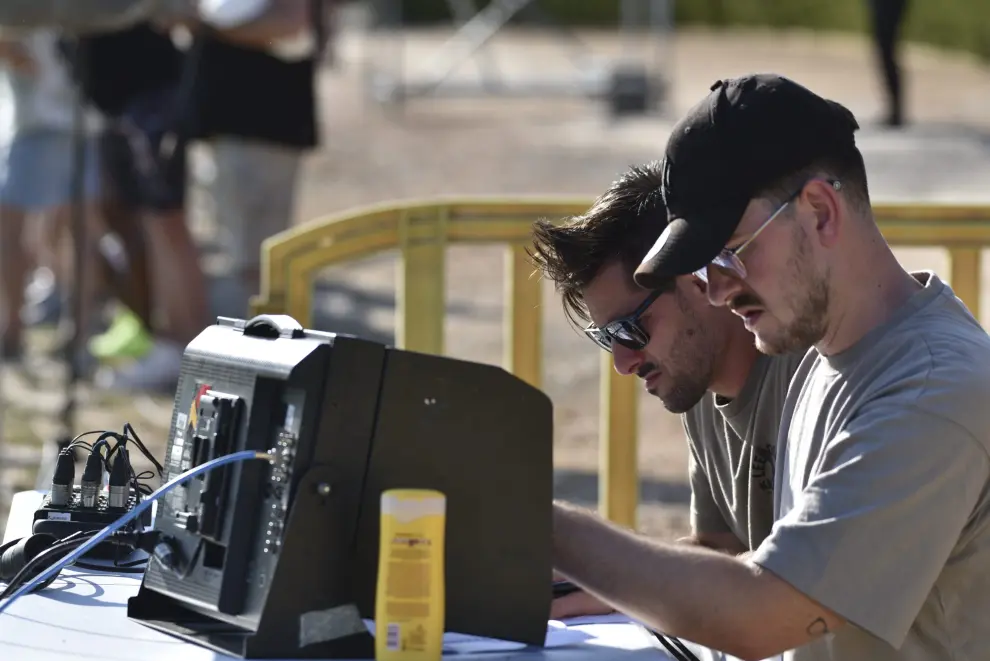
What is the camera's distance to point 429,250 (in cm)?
422

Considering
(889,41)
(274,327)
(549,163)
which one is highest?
(889,41)

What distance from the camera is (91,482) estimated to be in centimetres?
265

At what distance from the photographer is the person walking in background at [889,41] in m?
11.6

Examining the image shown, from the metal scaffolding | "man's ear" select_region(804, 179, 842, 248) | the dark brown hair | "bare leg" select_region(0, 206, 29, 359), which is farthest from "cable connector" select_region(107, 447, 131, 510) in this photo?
the metal scaffolding

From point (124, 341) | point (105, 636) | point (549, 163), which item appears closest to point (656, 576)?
point (105, 636)

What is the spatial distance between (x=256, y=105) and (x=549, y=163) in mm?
6965

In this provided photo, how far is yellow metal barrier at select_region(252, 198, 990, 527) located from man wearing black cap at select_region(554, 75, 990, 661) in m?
1.92

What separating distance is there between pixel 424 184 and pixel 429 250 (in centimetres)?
882

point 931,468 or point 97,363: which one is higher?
point 931,468

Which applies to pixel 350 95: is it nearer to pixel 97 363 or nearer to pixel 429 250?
pixel 97 363

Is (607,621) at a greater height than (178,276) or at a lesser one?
lesser

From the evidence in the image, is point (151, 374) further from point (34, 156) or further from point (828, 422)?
point (828, 422)

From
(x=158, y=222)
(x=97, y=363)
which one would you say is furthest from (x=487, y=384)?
(x=97, y=363)

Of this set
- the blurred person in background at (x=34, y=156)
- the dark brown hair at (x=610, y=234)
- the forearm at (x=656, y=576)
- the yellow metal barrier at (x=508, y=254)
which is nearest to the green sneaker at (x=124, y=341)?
the blurred person in background at (x=34, y=156)
